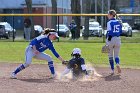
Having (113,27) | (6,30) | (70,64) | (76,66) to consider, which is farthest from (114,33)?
(6,30)

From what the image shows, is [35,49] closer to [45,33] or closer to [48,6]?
[45,33]

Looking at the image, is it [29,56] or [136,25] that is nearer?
[29,56]

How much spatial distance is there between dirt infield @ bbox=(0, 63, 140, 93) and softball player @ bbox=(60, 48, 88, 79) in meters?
0.34

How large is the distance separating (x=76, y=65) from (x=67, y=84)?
3.74 feet

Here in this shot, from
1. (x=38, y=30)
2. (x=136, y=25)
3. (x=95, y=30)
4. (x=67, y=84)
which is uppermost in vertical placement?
(x=136, y=25)

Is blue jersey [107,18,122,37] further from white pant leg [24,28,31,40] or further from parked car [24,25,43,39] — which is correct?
parked car [24,25,43,39]

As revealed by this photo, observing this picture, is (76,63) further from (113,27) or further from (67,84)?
(113,27)

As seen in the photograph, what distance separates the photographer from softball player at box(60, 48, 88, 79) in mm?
A: 11578

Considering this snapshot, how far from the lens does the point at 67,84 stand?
10656mm

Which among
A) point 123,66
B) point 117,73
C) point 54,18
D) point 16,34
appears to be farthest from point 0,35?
point 117,73

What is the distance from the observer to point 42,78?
11977 mm

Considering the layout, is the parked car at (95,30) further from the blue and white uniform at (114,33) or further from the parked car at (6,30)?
the blue and white uniform at (114,33)

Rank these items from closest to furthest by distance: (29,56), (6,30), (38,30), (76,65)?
(29,56), (76,65), (6,30), (38,30)

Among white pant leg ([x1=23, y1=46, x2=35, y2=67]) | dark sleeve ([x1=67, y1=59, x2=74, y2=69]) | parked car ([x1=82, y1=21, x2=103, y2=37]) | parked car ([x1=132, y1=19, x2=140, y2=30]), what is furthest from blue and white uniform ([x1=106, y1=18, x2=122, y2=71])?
parked car ([x1=82, y1=21, x2=103, y2=37])
